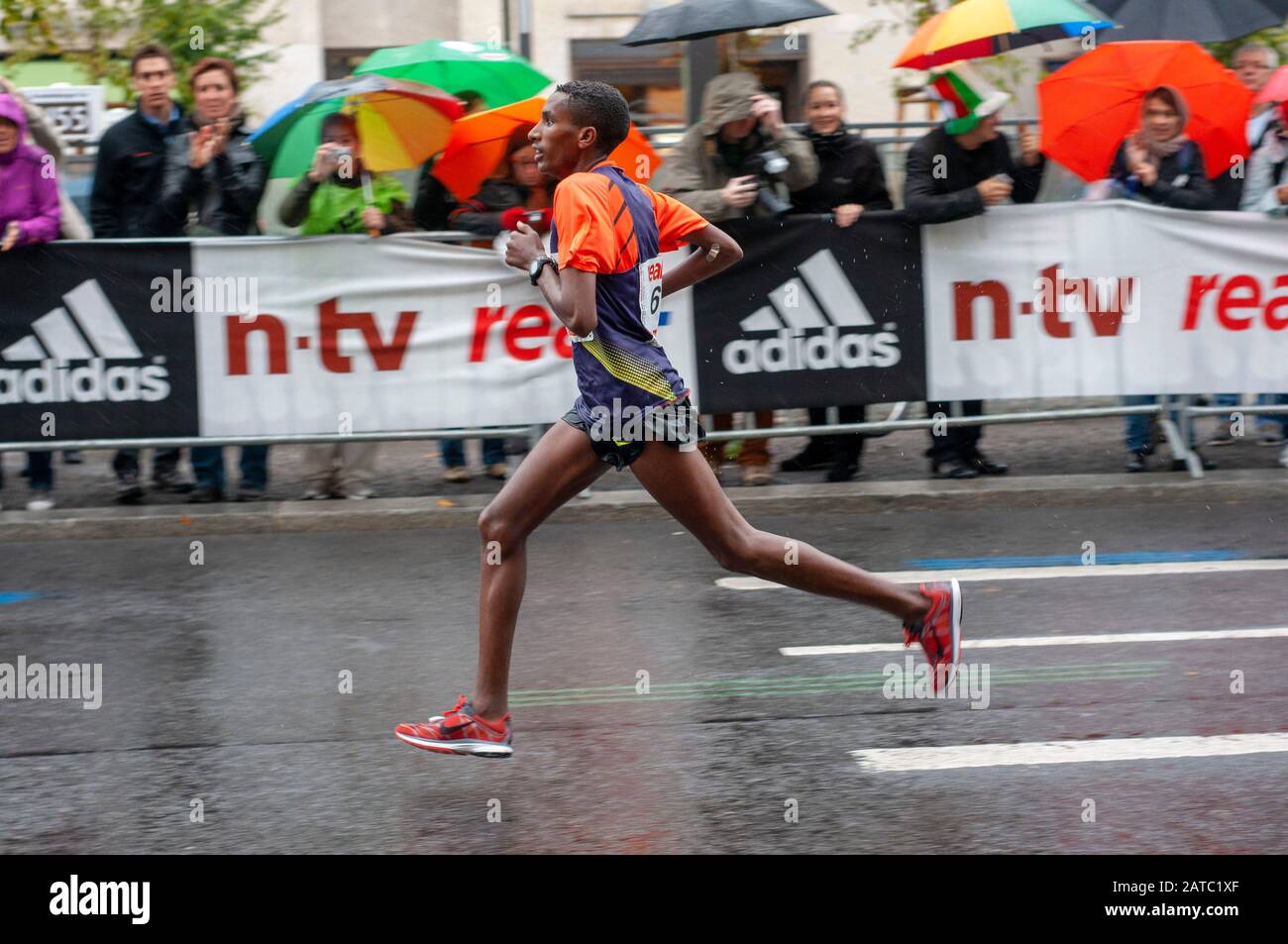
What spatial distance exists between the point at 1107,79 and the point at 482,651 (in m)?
6.58

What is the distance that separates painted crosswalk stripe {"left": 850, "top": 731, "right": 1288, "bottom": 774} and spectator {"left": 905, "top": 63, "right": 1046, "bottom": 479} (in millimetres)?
4673

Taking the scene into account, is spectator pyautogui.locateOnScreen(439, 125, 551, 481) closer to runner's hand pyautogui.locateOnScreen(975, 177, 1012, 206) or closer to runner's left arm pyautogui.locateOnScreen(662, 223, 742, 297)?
runner's hand pyautogui.locateOnScreen(975, 177, 1012, 206)

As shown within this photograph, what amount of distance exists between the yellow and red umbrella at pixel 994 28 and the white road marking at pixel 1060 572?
363cm

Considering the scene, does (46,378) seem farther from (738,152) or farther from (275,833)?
(275,833)

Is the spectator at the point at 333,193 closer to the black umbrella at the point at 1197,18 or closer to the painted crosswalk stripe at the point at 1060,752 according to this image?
the black umbrella at the point at 1197,18

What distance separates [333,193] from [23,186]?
1.61m

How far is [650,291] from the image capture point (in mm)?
5262

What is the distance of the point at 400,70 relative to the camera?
33.3ft

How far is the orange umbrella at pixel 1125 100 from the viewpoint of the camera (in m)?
10.2

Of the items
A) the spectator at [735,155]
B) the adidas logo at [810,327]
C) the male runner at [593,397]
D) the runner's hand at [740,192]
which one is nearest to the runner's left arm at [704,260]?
the male runner at [593,397]

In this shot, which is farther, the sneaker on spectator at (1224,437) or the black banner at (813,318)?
the sneaker on spectator at (1224,437)

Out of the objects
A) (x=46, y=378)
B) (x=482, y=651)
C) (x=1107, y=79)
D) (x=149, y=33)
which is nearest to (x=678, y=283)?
(x=482, y=651)

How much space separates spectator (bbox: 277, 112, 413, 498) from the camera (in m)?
9.78
